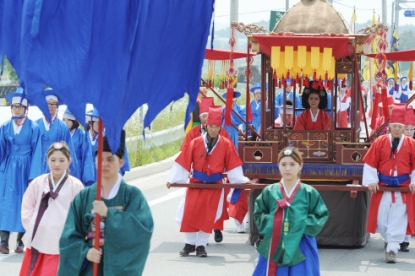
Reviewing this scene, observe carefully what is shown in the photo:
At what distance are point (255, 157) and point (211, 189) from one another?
0.62 m

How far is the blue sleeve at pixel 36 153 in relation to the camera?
11.5 meters

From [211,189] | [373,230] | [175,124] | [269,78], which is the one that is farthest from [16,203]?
[175,124]

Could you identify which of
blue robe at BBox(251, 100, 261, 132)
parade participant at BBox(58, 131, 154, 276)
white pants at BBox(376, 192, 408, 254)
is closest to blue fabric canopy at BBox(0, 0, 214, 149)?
parade participant at BBox(58, 131, 154, 276)

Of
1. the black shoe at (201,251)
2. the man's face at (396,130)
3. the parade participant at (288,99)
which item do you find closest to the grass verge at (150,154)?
the parade participant at (288,99)

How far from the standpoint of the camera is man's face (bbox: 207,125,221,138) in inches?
450

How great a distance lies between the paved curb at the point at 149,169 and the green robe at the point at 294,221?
970 centimetres

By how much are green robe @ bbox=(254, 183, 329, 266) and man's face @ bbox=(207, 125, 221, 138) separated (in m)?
3.27

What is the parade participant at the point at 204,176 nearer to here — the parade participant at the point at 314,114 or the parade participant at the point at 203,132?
the parade participant at the point at 203,132

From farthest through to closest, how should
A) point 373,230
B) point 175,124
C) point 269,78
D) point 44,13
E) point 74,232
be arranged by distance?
point 175,124 < point 269,78 < point 373,230 < point 74,232 < point 44,13

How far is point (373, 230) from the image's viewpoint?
11.2 meters

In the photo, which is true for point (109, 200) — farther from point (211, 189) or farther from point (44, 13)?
point (211, 189)

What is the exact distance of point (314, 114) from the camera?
12156mm

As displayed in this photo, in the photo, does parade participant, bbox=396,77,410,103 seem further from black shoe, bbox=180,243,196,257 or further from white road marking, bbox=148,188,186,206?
black shoe, bbox=180,243,196,257

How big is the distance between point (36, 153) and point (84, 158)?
577 millimetres
